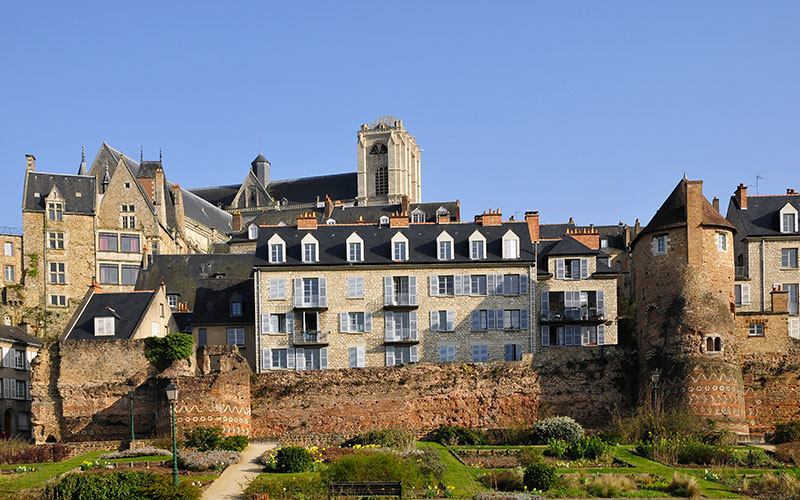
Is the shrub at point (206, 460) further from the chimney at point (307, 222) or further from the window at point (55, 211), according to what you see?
the window at point (55, 211)

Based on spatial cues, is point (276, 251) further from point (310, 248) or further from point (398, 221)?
Answer: point (398, 221)

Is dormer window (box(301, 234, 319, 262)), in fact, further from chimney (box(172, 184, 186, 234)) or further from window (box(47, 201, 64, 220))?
chimney (box(172, 184, 186, 234))

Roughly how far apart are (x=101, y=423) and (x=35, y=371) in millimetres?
3644

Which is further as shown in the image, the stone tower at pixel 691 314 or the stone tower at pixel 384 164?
the stone tower at pixel 384 164

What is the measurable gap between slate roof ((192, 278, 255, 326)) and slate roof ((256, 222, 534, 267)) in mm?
3486

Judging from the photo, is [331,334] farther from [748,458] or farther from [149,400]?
[748,458]

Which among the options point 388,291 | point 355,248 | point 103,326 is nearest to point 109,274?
point 103,326

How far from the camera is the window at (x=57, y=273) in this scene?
230 feet

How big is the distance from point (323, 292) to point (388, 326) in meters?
3.45

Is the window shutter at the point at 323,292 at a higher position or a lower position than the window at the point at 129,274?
lower

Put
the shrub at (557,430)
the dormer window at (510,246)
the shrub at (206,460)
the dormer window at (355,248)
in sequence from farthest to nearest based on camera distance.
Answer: the dormer window at (355,248), the dormer window at (510,246), the shrub at (557,430), the shrub at (206,460)

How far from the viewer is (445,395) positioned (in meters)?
47.4

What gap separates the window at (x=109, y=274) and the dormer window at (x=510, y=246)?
91.2ft

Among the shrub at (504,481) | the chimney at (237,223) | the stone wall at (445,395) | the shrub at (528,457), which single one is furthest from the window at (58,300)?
the shrub at (504,481)
